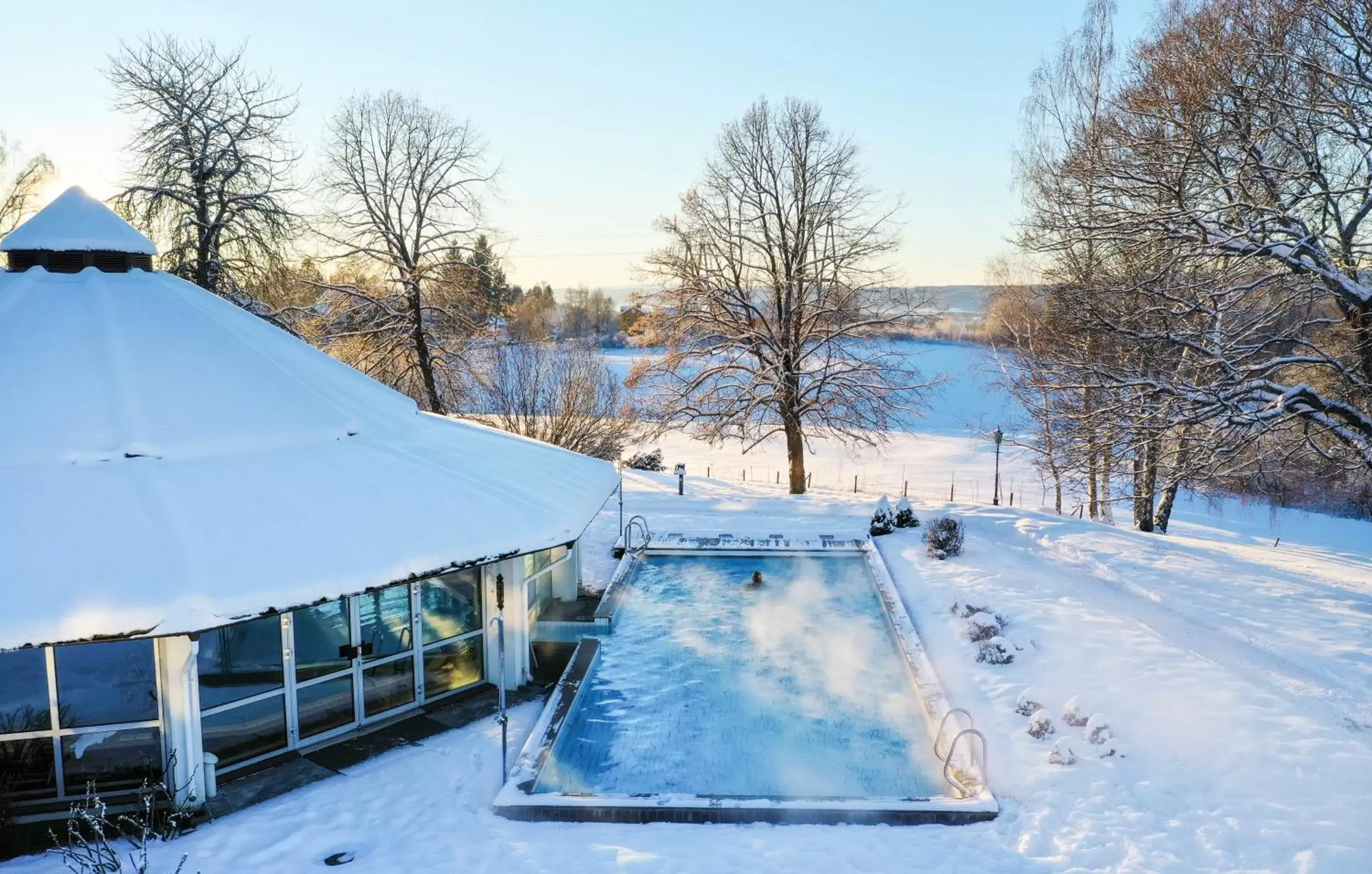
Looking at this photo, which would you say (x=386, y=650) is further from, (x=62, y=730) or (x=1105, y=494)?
(x=1105, y=494)

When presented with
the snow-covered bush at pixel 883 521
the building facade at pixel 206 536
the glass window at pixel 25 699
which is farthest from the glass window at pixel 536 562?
the snow-covered bush at pixel 883 521

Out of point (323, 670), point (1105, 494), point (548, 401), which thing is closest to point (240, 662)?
point (323, 670)

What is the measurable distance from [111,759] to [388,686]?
257 centimetres

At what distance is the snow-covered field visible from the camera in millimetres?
6809

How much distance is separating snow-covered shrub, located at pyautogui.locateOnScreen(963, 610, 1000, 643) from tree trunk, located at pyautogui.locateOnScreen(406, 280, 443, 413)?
628 inches

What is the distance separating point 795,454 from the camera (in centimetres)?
2344

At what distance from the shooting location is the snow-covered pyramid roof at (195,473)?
699cm

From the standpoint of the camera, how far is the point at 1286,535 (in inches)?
1050

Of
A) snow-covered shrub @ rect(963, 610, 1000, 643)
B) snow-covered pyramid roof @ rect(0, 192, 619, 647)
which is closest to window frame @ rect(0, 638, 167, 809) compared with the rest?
snow-covered pyramid roof @ rect(0, 192, 619, 647)

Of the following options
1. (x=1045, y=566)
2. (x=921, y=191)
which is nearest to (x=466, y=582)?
(x=1045, y=566)

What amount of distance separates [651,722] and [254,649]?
160 inches

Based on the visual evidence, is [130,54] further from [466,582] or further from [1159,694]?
[1159,694]

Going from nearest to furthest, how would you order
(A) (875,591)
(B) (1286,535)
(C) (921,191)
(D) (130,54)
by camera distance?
(A) (875,591), (D) (130,54), (C) (921,191), (B) (1286,535)

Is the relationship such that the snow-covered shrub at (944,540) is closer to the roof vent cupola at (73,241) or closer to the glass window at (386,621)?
the glass window at (386,621)
